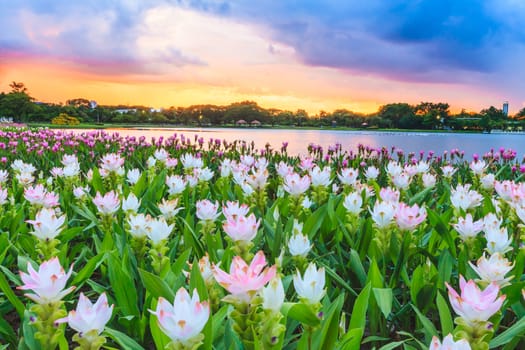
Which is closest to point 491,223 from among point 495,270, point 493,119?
point 495,270

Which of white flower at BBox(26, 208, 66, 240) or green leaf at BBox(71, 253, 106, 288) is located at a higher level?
white flower at BBox(26, 208, 66, 240)

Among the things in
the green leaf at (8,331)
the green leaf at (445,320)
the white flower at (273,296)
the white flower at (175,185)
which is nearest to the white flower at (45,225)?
the green leaf at (8,331)

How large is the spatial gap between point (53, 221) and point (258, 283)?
1.23 metres

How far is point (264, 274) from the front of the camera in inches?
38.7

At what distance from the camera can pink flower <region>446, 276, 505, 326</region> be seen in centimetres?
104

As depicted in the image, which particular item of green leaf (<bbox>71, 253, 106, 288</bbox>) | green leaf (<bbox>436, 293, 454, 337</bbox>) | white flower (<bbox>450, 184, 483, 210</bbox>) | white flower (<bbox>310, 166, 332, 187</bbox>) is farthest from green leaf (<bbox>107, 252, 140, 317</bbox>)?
white flower (<bbox>450, 184, 483, 210</bbox>)

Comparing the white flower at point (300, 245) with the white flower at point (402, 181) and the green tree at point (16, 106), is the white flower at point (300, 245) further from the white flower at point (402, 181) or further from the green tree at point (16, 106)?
the green tree at point (16, 106)

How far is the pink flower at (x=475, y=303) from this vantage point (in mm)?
1042

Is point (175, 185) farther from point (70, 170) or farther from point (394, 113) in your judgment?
point (394, 113)

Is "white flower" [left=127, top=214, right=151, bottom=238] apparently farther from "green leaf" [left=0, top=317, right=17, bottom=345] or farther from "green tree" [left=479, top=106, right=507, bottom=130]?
"green tree" [left=479, top=106, right=507, bottom=130]

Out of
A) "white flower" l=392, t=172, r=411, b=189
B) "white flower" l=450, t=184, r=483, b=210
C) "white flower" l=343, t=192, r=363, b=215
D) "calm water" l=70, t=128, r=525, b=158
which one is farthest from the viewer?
"calm water" l=70, t=128, r=525, b=158

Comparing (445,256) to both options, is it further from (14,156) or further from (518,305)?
(14,156)

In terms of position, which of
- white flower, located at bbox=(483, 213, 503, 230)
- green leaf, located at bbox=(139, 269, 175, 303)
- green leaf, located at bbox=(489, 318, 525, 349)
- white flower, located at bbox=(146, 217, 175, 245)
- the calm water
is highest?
white flower, located at bbox=(483, 213, 503, 230)

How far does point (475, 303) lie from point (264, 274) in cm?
50
